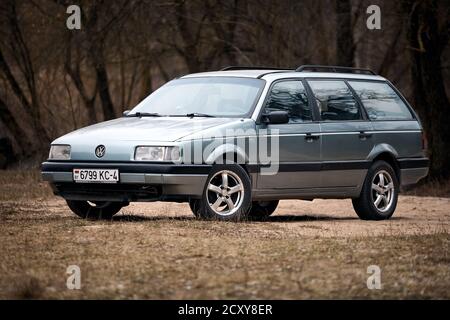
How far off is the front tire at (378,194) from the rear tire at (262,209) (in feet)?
3.41

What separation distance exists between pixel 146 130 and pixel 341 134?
2508 millimetres

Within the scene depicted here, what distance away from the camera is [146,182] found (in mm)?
11711

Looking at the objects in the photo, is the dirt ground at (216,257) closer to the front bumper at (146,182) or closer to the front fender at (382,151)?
the front bumper at (146,182)

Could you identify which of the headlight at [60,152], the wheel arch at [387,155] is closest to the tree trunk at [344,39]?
the wheel arch at [387,155]

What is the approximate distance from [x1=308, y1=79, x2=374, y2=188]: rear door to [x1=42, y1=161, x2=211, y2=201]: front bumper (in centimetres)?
194

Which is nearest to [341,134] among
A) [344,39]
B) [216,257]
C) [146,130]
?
[146,130]

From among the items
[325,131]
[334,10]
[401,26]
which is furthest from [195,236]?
[334,10]

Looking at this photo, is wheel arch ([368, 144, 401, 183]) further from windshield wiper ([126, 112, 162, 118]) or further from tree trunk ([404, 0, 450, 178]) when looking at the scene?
tree trunk ([404, 0, 450, 178])

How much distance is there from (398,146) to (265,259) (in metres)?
5.41

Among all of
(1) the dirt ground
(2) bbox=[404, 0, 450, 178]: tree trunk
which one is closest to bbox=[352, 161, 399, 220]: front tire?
(1) the dirt ground

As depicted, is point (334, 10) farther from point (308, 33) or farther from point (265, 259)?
Result: point (265, 259)

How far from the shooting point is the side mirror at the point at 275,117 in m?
12.6

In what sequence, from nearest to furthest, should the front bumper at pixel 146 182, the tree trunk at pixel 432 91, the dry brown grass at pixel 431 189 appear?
the front bumper at pixel 146 182 → the dry brown grass at pixel 431 189 → the tree trunk at pixel 432 91

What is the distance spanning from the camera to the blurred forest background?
2395 cm
